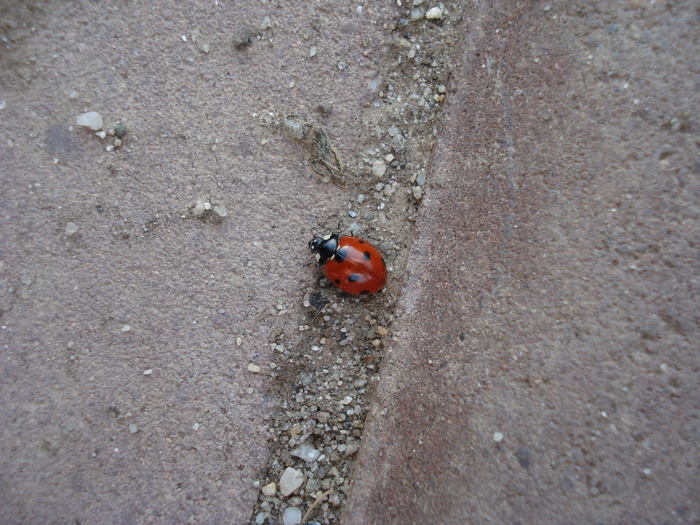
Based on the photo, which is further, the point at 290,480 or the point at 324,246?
the point at 324,246

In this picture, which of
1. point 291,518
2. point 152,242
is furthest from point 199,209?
point 291,518

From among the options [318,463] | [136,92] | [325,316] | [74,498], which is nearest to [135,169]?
[136,92]

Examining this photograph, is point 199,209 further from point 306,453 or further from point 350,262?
point 306,453

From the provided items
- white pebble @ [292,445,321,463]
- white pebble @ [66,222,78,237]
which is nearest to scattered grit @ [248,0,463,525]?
white pebble @ [292,445,321,463]

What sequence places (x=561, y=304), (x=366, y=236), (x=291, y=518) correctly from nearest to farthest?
(x=561, y=304)
(x=291, y=518)
(x=366, y=236)

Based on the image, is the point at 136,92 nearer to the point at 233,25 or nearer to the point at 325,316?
the point at 233,25

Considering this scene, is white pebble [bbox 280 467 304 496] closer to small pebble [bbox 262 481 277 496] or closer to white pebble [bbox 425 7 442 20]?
small pebble [bbox 262 481 277 496]

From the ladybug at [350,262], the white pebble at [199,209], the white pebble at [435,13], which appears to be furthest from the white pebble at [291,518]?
the white pebble at [435,13]
